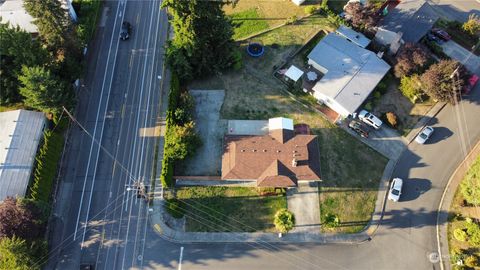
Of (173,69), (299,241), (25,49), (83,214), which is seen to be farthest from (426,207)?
(25,49)

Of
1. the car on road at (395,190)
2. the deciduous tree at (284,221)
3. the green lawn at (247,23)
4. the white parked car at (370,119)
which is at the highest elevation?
the green lawn at (247,23)

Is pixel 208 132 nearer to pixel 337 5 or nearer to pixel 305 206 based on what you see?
pixel 305 206

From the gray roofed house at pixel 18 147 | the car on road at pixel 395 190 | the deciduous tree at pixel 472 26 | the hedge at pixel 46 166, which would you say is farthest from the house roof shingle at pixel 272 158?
the deciduous tree at pixel 472 26

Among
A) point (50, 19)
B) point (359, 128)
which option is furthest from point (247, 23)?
point (50, 19)

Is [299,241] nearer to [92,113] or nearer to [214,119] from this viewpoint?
[214,119]

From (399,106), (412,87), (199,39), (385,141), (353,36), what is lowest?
(385,141)

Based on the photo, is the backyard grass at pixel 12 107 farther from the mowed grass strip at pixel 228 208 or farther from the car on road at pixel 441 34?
the car on road at pixel 441 34
